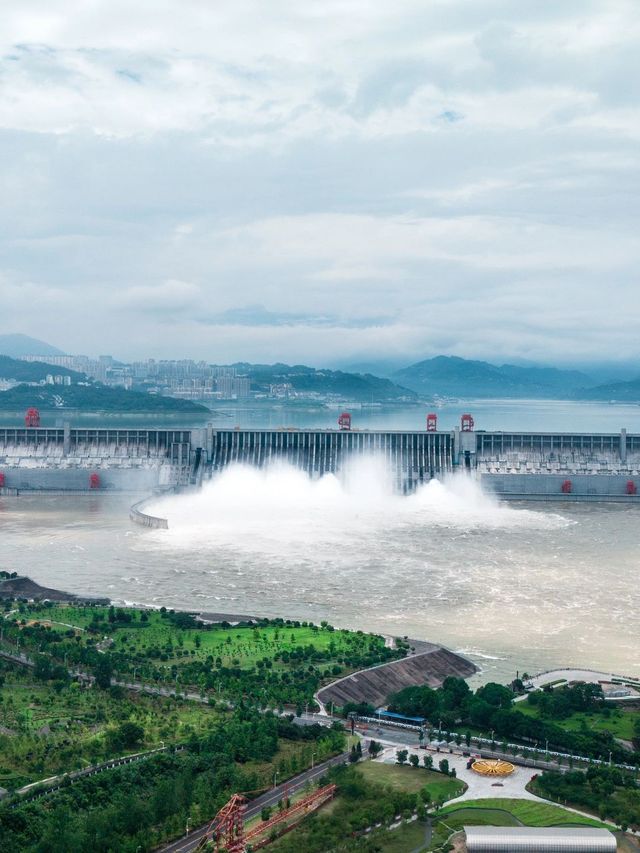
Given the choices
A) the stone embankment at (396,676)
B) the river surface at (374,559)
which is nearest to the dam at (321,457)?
the river surface at (374,559)

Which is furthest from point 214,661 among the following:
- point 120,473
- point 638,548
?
point 120,473

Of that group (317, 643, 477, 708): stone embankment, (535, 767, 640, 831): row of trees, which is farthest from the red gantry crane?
(317, 643, 477, 708): stone embankment

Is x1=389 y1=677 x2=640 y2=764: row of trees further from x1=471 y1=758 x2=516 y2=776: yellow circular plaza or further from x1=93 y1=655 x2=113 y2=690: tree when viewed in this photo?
x1=93 y1=655 x2=113 y2=690: tree

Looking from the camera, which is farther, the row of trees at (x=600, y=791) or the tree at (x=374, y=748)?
the tree at (x=374, y=748)

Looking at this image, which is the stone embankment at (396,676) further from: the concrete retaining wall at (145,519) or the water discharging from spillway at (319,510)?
the concrete retaining wall at (145,519)

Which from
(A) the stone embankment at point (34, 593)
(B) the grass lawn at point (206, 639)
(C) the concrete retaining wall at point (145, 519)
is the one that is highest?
(C) the concrete retaining wall at point (145, 519)

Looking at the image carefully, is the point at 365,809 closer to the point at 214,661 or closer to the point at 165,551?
the point at 214,661
